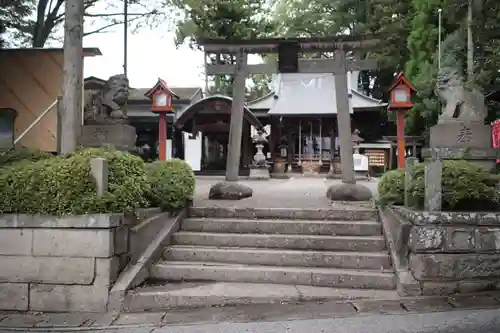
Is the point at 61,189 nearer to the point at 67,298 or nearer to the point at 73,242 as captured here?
the point at 73,242

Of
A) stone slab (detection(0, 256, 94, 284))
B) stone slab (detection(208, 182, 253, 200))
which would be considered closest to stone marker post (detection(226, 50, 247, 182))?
→ stone slab (detection(208, 182, 253, 200))

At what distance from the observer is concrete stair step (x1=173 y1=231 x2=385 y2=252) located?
19.0 ft

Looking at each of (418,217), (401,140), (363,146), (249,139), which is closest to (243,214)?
(418,217)

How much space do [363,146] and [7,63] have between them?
19.1 m

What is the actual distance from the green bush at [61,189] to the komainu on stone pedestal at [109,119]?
216cm

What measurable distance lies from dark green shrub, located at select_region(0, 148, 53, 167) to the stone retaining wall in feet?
3.70

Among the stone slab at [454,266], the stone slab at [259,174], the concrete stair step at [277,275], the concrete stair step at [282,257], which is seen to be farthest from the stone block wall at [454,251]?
the stone slab at [259,174]

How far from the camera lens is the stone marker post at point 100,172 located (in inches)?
198

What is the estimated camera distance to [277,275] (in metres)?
5.29

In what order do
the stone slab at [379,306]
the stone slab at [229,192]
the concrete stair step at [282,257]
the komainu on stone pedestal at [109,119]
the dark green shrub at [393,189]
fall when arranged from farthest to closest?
1. the stone slab at [229,192]
2. the komainu on stone pedestal at [109,119]
3. the dark green shrub at [393,189]
4. the concrete stair step at [282,257]
5. the stone slab at [379,306]

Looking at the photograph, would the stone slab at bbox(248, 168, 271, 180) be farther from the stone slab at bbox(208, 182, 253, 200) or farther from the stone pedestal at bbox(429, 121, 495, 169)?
the stone pedestal at bbox(429, 121, 495, 169)

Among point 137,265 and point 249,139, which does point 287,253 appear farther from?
point 249,139

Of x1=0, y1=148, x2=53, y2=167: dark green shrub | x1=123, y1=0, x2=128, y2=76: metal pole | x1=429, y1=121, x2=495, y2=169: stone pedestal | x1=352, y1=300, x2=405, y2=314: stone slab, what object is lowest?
x1=352, y1=300, x2=405, y2=314: stone slab

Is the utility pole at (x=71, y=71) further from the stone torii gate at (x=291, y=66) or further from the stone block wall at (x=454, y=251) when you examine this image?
the stone block wall at (x=454, y=251)
